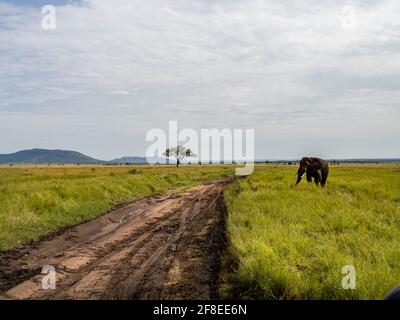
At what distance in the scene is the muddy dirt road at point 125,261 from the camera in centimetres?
636

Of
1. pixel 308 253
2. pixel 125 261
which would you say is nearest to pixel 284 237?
pixel 308 253

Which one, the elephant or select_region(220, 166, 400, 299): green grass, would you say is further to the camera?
the elephant

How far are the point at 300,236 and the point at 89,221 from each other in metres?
7.98

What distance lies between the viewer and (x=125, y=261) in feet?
26.9

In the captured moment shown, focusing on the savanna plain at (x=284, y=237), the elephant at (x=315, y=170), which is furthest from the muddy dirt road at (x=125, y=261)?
the elephant at (x=315, y=170)

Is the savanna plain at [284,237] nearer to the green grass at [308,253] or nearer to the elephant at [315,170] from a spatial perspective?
the green grass at [308,253]

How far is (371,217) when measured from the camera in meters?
12.6

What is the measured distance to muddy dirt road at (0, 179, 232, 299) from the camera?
6.36 m

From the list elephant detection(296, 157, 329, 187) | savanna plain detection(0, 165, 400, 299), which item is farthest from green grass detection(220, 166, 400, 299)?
elephant detection(296, 157, 329, 187)

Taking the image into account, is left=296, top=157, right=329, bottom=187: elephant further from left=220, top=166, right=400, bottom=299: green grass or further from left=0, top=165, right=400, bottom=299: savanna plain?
left=220, top=166, right=400, bottom=299: green grass

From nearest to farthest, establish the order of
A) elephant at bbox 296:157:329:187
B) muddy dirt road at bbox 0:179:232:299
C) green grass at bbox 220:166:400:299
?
green grass at bbox 220:166:400:299 < muddy dirt road at bbox 0:179:232:299 < elephant at bbox 296:157:329:187
